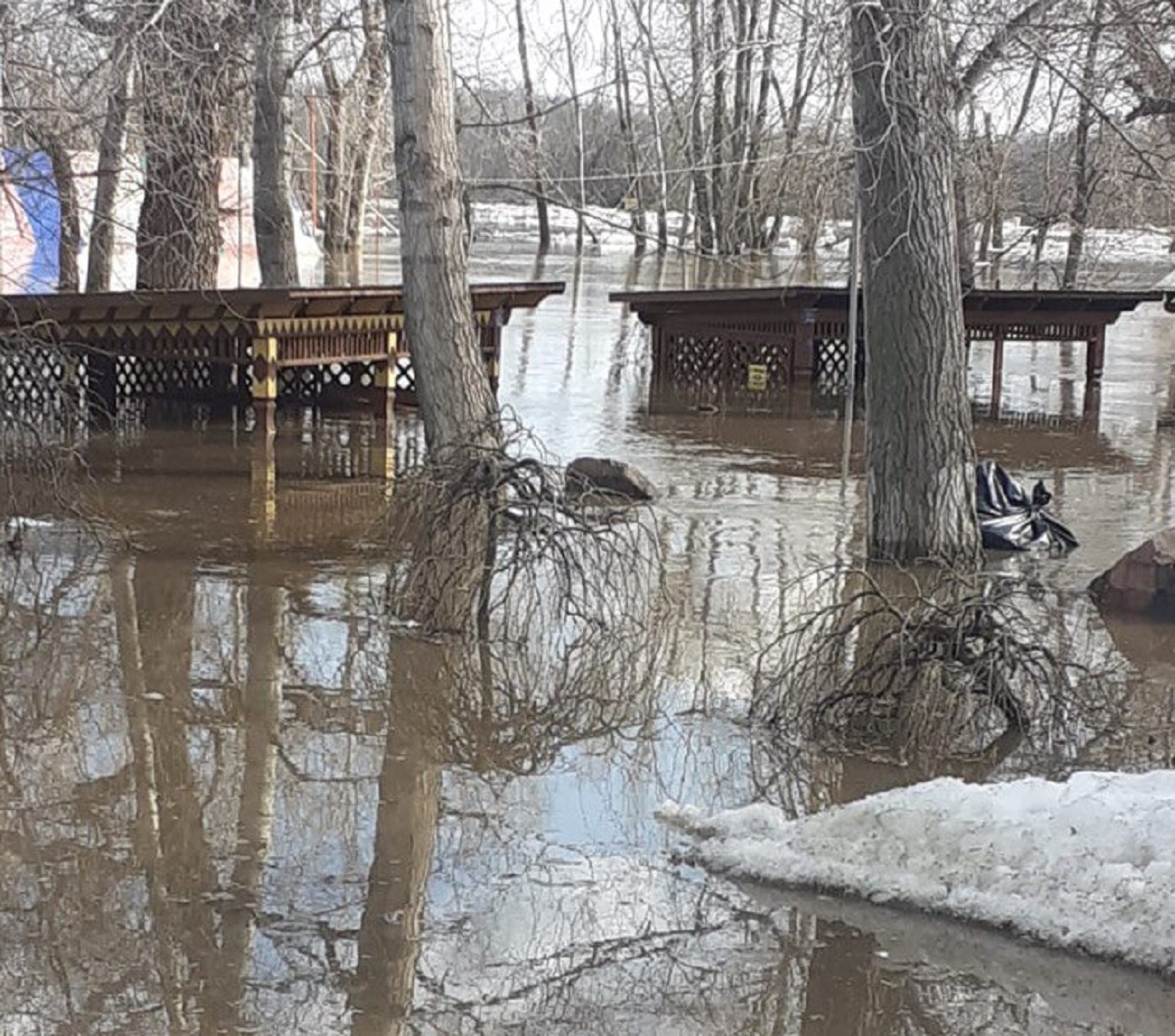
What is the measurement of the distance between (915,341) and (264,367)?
644 cm

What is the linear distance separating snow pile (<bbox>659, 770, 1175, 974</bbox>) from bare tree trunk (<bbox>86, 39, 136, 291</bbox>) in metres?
8.32

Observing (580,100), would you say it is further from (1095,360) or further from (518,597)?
(1095,360)

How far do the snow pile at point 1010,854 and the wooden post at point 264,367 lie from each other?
31.8 ft

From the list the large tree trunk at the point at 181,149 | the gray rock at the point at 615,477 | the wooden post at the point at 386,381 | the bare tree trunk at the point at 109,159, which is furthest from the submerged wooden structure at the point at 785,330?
the gray rock at the point at 615,477

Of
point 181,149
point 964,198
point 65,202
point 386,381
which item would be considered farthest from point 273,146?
point 964,198

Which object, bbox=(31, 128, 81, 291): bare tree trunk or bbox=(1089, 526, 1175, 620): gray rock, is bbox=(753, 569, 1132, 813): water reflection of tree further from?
bbox=(31, 128, 81, 291): bare tree trunk

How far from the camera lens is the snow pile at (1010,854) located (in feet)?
16.8

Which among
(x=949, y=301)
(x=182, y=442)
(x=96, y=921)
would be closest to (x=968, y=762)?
(x=96, y=921)

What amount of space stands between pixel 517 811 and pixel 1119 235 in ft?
77.2

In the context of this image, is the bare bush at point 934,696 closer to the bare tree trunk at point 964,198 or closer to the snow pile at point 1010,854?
the snow pile at point 1010,854

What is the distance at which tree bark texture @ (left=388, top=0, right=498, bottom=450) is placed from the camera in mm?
Answer: 11531

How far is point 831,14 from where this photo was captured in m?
9.70

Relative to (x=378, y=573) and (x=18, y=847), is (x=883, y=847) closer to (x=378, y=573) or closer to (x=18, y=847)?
(x=18, y=847)

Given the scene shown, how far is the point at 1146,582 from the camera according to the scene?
33.5ft
